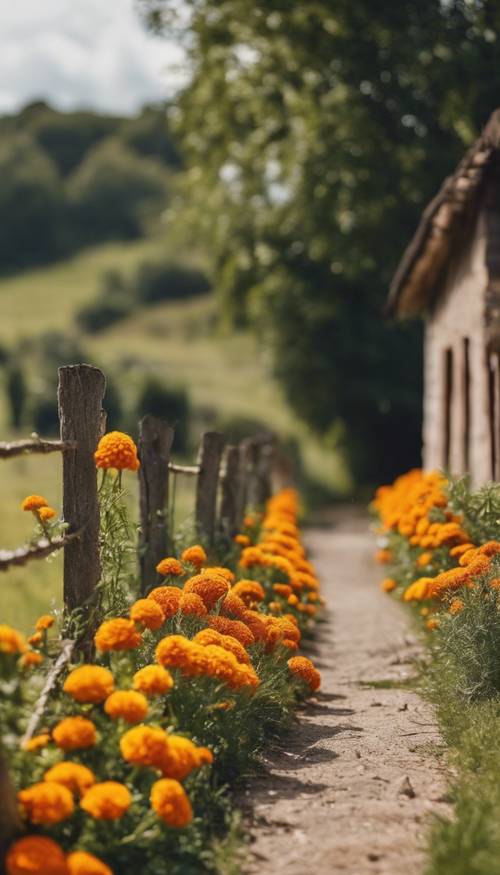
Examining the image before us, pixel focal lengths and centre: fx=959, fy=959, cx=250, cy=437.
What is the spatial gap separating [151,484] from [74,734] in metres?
3.71

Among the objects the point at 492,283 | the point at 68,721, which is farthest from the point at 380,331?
the point at 68,721

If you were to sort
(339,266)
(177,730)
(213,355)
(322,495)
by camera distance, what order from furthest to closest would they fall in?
1. (213,355)
2. (322,495)
3. (339,266)
4. (177,730)

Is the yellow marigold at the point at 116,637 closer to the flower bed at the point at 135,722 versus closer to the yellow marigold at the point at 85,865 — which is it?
the flower bed at the point at 135,722

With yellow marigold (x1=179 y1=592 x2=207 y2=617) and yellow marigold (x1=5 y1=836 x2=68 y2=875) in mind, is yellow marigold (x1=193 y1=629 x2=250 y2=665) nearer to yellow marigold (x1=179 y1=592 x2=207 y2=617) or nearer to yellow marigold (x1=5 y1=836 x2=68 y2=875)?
yellow marigold (x1=179 y1=592 x2=207 y2=617)

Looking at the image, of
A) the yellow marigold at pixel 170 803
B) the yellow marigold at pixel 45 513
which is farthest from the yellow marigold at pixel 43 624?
the yellow marigold at pixel 170 803

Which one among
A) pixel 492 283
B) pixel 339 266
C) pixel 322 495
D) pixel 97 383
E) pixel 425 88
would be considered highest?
pixel 425 88

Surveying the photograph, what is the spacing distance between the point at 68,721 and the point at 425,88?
47.6 ft

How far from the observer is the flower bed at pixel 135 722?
3.50m

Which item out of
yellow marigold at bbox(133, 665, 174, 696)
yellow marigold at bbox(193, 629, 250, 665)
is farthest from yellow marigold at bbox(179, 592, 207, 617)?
yellow marigold at bbox(133, 665, 174, 696)

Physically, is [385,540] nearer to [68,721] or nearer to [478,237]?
[478,237]

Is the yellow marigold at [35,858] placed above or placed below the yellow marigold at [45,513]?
below

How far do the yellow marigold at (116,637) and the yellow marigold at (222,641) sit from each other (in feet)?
1.85

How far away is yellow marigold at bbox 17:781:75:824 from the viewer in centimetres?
337

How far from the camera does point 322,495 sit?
91.1 ft
